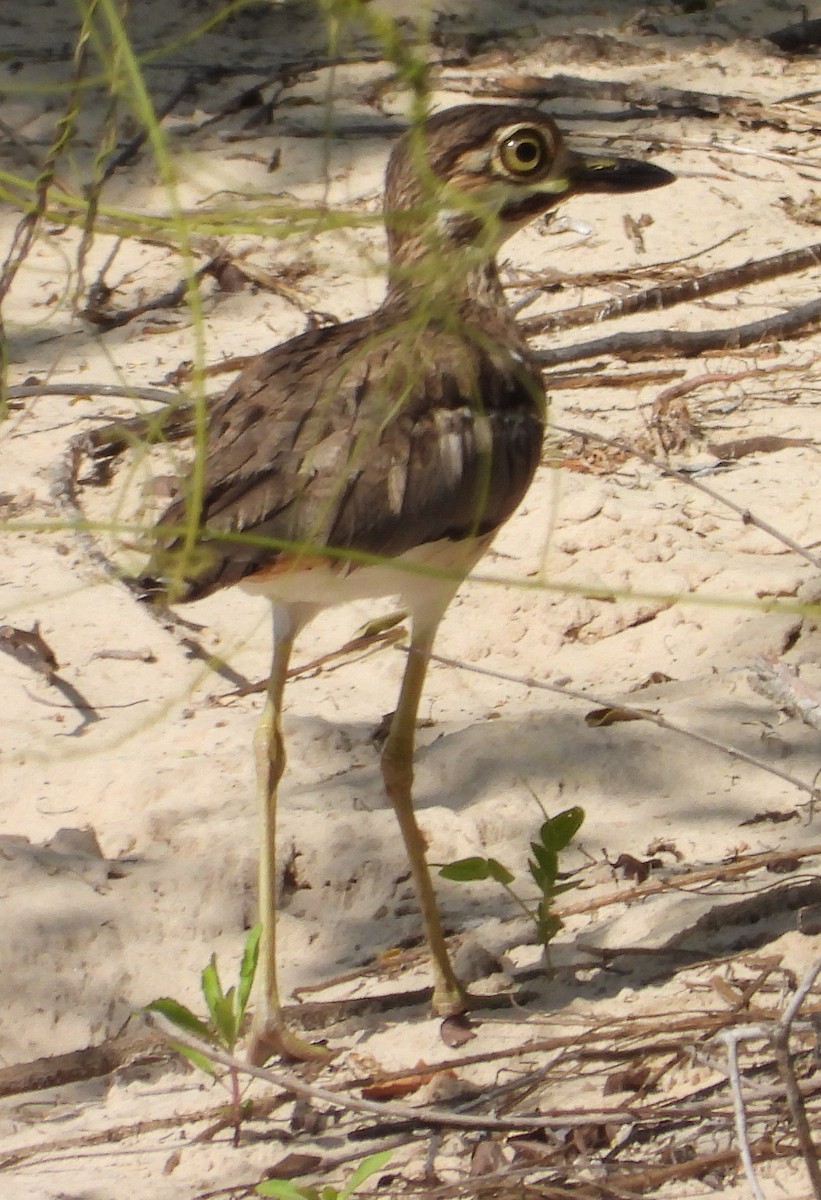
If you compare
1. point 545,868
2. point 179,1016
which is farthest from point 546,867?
point 179,1016

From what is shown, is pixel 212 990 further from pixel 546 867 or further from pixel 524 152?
pixel 524 152

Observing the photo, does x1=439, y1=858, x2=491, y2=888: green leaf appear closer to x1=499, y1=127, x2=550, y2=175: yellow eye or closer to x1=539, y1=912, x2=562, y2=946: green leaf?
x1=539, y1=912, x2=562, y2=946: green leaf

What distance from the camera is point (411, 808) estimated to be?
141 inches

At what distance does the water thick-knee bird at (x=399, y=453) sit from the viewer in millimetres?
3021

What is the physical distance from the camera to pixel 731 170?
7.18 m

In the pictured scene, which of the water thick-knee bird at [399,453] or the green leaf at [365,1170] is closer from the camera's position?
the green leaf at [365,1170]

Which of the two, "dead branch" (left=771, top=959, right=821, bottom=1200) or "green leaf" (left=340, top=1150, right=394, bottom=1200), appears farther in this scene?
"green leaf" (left=340, top=1150, right=394, bottom=1200)

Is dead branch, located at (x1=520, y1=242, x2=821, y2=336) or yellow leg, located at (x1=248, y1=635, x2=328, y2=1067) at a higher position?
dead branch, located at (x1=520, y1=242, x2=821, y2=336)

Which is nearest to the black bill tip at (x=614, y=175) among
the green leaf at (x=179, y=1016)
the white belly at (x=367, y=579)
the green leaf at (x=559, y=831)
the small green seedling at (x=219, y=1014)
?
the white belly at (x=367, y=579)

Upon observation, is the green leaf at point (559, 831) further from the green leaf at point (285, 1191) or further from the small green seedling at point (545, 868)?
the green leaf at point (285, 1191)

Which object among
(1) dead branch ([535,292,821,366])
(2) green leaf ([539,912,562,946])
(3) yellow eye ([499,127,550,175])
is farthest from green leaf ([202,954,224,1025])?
(1) dead branch ([535,292,821,366])

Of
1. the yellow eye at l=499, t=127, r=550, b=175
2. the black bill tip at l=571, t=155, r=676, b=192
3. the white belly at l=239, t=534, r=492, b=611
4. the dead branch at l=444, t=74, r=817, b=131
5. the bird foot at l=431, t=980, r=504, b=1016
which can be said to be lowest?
the bird foot at l=431, t=980, r=504, b=1016

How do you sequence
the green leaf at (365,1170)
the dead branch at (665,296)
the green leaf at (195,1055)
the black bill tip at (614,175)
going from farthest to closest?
the dead branch at (665,296), the black bill tip at (614,175), the green leaf at (195,1055), the green leaf at (365,1170)

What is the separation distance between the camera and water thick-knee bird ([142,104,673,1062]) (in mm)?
3021
